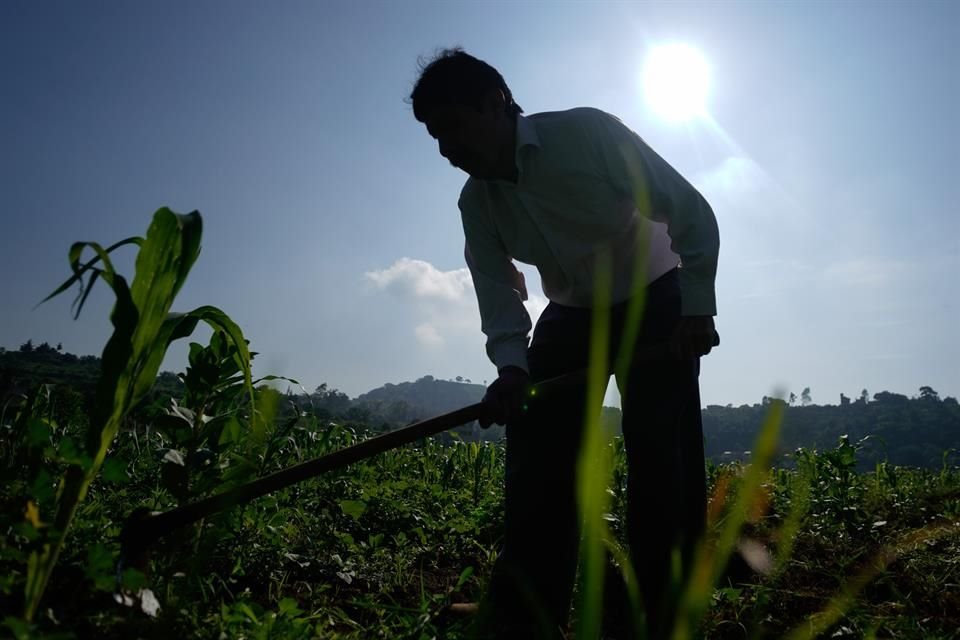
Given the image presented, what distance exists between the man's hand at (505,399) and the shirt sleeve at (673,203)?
645mm

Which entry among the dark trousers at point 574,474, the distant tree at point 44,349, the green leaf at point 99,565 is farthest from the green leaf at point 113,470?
the distant tree at point 44,349

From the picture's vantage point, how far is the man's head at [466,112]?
2135mm

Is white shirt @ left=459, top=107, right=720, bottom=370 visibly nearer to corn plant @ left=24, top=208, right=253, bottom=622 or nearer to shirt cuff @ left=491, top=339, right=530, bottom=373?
shirt cuff @ left=491, top=339, right=530, bottom=373

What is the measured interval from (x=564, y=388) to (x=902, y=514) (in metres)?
2.59

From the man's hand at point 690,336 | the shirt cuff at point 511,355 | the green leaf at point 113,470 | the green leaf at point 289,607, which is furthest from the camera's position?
the shirt cuff at point 511,355

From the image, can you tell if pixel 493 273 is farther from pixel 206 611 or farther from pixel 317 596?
pixel 206 611

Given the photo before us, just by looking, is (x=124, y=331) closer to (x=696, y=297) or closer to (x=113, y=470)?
(x=113, y=470)

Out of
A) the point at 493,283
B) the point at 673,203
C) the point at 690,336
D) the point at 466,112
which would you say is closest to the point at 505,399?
the point at 493,283

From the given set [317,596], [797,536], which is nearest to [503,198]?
[317,596]

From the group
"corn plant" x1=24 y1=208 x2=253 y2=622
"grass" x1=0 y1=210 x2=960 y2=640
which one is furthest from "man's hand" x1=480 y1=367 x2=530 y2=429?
"corn plant" x1=24 y1=208 x2=253 y2=622

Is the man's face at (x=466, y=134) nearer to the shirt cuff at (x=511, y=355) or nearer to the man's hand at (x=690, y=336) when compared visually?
the shirt cuff at (x=511, y=355)

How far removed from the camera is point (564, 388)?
2.28 metres

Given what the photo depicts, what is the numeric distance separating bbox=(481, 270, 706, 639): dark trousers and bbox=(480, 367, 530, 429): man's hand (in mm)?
80

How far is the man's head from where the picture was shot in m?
2.13
